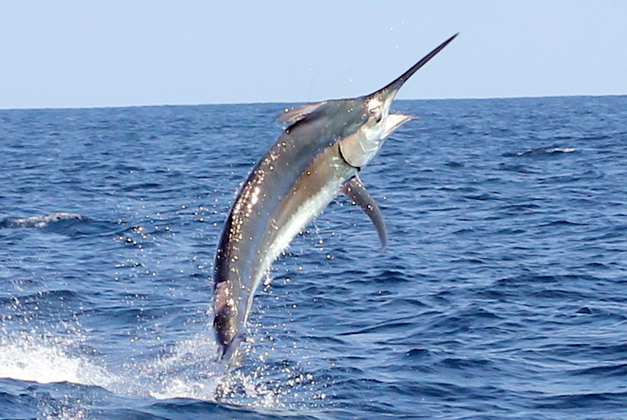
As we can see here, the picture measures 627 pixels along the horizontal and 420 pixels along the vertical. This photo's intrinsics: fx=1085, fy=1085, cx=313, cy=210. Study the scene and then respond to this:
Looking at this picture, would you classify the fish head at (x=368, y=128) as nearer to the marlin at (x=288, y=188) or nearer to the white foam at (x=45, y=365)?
the marlin at (x=288, y=188)

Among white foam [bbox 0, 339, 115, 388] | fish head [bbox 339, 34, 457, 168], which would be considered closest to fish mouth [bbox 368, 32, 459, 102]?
fish head [bbox 339, 34, 457, 168]

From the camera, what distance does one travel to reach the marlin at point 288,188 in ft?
17.2

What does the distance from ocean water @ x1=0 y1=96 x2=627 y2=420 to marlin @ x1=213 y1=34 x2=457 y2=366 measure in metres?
0.24

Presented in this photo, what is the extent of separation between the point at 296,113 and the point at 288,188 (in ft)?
1.21

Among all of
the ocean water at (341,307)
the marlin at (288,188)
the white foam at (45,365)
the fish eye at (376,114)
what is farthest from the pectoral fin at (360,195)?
the white foam at (45,365)

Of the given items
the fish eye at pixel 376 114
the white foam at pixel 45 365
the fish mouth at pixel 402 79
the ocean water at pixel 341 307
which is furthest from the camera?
the white foam at pixel 45 365

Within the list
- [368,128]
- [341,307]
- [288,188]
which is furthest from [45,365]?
[368,128]

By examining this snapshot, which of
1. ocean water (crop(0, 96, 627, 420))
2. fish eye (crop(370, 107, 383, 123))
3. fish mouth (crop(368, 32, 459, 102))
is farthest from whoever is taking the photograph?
ocean water (crop(0, 96, 627, 420))

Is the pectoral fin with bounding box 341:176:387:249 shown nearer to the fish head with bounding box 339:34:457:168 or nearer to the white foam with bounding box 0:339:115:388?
the fish head with bounding box 339:34:457:168

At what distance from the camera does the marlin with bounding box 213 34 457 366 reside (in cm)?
525

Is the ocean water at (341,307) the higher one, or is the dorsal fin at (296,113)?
the dorsal fin at (296,113)

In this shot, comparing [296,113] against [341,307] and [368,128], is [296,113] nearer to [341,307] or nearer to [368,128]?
[368,128]

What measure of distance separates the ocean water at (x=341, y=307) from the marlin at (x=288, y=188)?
0.24 meters

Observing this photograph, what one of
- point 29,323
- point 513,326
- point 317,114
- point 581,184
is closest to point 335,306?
point 513,326
